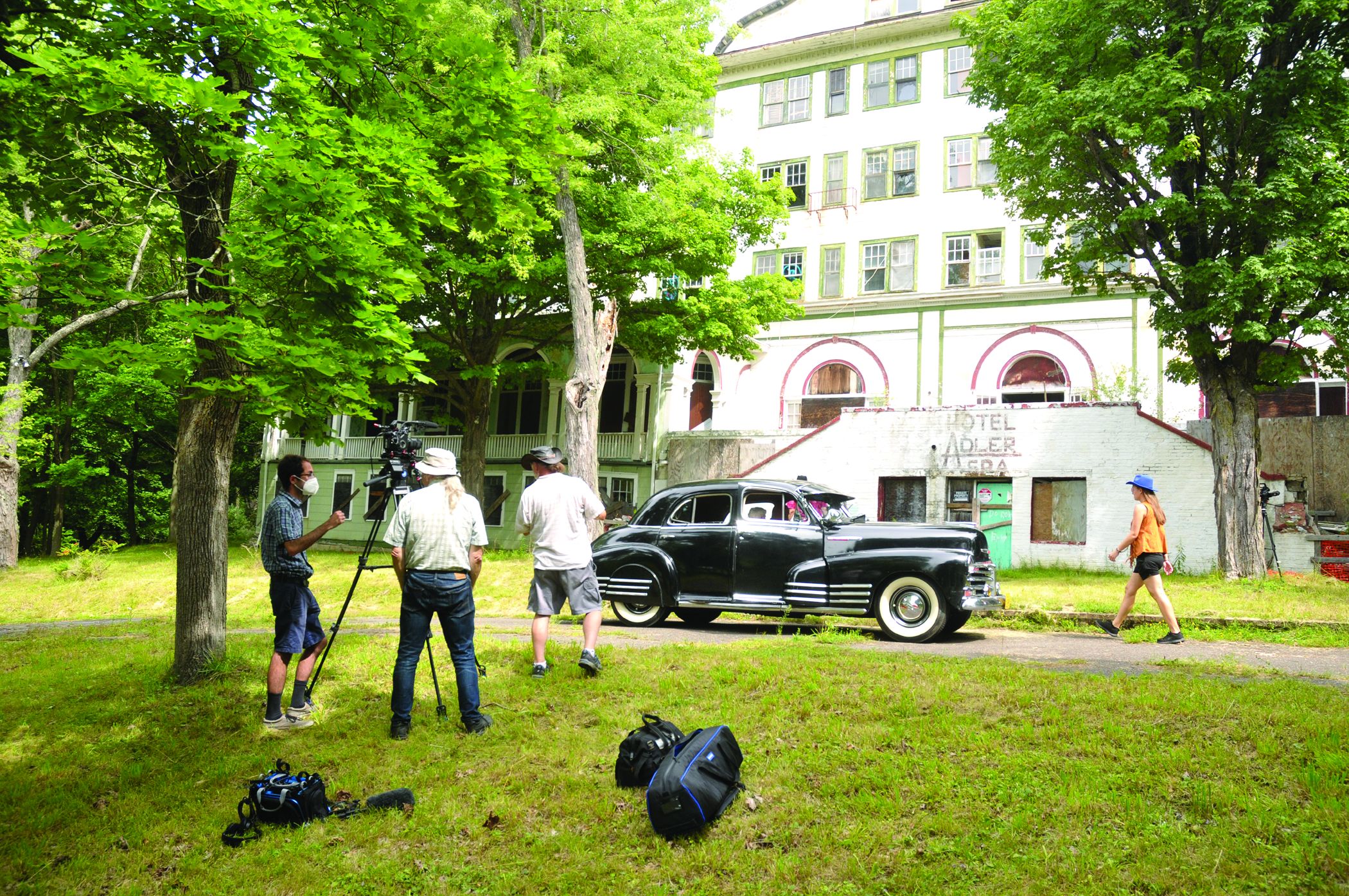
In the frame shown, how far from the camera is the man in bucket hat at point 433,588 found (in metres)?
6.66

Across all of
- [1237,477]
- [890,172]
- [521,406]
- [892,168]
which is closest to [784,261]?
[890,172]

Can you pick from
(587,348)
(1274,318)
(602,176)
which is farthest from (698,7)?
(1274,318)

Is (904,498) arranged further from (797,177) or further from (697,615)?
(797,177)

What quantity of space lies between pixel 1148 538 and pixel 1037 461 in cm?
993

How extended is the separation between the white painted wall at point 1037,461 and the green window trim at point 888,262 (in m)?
7.51

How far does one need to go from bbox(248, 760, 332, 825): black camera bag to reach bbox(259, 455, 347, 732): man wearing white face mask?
4.77 ft

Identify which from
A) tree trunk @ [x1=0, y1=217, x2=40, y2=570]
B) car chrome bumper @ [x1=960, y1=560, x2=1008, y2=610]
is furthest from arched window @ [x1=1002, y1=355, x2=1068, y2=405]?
tree trunk @ [x1=0, y1=217, x2=40, y2=570]

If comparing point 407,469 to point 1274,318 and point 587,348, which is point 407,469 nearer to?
point 587,348

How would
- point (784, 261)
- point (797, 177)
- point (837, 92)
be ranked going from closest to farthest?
point (784, 261)
point (837, 92)
point (797, 177)

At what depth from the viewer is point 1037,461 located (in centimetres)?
1986

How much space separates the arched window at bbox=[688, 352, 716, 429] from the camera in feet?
96.2

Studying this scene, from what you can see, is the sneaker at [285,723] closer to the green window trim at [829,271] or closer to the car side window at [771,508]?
the car side window at [771,508]

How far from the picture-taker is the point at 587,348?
18.7 metres

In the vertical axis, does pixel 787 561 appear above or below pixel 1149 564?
below
